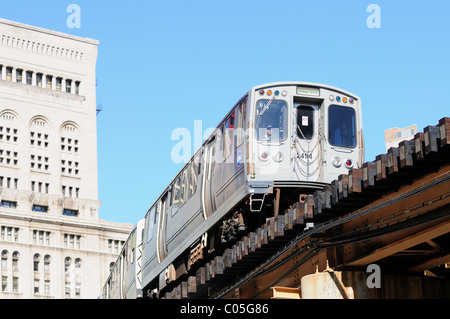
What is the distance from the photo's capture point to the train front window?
2069 cm

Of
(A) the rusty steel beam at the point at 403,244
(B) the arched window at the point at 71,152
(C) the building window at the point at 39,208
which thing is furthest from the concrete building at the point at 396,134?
(A) the rusty steel beam at the point at 403,244

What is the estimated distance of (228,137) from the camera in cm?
2164

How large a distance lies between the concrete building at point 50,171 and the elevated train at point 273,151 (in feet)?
251

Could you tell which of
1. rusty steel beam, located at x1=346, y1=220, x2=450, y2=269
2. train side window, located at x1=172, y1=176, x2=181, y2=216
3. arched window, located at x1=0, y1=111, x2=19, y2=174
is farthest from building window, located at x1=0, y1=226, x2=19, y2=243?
rusty steel beam, located at x1=346, y1=220, x2=450, y2=269

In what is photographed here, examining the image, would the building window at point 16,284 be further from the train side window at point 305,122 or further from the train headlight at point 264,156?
the train headlight at point 264,156

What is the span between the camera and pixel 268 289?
20.1 metres

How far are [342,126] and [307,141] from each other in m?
1.06

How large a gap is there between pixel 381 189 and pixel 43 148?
92941 mm

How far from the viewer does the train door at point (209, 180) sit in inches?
899

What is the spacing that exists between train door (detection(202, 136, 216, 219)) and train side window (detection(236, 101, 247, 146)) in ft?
6.92

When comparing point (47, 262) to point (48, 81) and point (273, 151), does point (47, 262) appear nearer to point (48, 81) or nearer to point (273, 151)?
point (48, 81)

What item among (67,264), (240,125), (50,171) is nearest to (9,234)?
(67,264)
